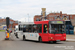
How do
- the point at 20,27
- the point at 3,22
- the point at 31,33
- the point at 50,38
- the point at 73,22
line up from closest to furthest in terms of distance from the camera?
the point at 50,38 → the point at 31,33 → the point at 20,27 → the point at 73,22 → the point at 3,22

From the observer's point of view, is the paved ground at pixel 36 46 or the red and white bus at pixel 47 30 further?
the red and white bus at pixel 47 30

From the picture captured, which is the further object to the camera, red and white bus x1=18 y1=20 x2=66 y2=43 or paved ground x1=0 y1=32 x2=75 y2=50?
red and white bus x1=18 y1=20 x2=66 y2=43

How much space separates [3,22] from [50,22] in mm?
122971

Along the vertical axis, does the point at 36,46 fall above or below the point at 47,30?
below

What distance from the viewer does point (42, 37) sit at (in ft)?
68.3

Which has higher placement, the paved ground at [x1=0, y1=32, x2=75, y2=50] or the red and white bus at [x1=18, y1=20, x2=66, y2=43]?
the red and white bus at [x1=18, y1=20, x2=66, y2=43]

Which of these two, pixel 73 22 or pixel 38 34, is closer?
pixel 38 34

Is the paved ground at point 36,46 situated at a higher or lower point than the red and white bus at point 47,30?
lower

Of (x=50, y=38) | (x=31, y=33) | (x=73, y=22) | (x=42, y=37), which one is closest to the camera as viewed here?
(x=50, y=38)

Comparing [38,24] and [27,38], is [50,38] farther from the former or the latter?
[27,38]

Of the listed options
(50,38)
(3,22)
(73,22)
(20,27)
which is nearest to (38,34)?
(50,38)

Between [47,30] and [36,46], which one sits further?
[47,30]

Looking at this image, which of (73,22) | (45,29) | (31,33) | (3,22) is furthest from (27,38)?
(3,22)

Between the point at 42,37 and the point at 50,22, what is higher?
the point at 50,22
